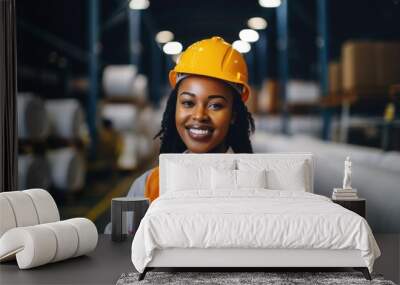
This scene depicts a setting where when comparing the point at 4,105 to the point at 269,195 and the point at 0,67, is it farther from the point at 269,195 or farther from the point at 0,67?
the point at 269,195

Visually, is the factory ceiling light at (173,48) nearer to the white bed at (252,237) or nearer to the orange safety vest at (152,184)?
the orange safety vest at (152,184)

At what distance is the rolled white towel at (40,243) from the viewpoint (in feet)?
15.3

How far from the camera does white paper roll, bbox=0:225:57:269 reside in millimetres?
4656

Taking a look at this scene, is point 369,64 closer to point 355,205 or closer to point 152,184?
point 355,205

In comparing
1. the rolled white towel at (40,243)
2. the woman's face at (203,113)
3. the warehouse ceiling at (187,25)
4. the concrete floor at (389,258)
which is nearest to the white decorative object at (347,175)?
the concrete floor at (389,258)

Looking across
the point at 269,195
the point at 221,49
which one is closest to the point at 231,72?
the point at 221,49

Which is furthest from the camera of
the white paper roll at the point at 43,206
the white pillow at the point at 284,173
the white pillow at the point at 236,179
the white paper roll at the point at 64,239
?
the white pillow at the point at 284,173

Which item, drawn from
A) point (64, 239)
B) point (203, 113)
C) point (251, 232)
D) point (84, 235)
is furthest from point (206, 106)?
point (251, 232)

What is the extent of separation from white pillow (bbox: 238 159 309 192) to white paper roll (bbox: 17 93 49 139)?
6.15ft

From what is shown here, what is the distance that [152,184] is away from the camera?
6320mm

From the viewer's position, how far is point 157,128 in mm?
6320

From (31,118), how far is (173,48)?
149 centimetres

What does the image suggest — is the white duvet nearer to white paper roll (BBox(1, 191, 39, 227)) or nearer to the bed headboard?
white paper roll (BBox(1, 191, 39, 227))

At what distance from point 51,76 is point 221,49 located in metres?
1.66
